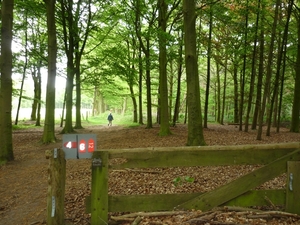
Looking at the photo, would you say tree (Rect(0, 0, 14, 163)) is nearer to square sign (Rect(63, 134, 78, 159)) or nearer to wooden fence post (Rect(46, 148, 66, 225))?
wooden fence post (Rect(46, 148, 66, 225))

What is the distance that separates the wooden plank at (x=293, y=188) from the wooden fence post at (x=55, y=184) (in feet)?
12.0

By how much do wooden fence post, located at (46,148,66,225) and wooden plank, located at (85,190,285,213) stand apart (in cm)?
84

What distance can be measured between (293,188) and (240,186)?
85cm

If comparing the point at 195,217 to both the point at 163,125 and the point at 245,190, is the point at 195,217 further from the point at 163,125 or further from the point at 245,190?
the point at 163,125

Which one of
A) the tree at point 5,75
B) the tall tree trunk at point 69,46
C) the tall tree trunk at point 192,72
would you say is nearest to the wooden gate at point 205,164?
the tall tree trunk at point 192,72

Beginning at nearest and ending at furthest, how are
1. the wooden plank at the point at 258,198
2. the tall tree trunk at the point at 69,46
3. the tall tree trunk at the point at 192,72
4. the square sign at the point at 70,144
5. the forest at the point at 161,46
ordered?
the square sign at the point at 70,144 < the wooden plank at the point at 258,198 < the tall tree trunk at the point at 192,72 < the forest at the point at 161,46 < the tall tree trunk at the point at 69,46

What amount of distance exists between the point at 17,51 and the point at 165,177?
20.4 meters

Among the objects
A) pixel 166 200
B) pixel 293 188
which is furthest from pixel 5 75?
pixel 293 188

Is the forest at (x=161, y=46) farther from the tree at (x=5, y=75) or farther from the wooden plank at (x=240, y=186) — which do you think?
the wooden plank at (x=240, y=186)

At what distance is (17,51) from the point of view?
20219mm

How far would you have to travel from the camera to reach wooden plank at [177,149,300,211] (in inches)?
137

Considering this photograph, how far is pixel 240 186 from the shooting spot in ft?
11.5

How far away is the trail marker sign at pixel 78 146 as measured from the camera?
3.31 metres

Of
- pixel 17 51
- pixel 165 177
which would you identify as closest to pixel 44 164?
pixel 165 177
